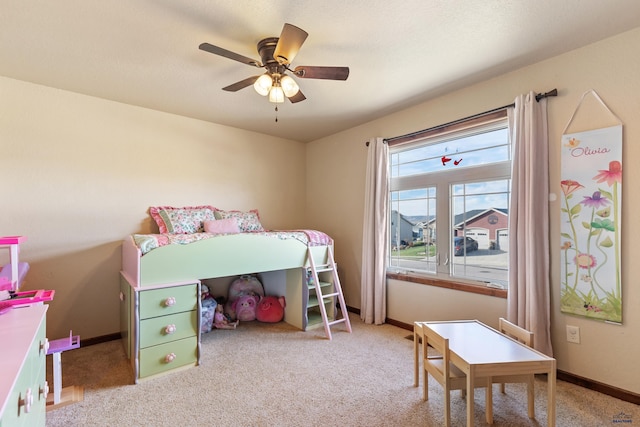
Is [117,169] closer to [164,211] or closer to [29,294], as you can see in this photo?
[164,211]

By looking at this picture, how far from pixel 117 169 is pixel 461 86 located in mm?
3399

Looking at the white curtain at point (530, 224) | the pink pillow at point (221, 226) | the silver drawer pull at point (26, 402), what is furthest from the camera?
the pink pillow at point (221, 226)

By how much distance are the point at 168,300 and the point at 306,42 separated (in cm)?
215

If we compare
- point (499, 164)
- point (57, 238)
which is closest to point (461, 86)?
point (499, 164)

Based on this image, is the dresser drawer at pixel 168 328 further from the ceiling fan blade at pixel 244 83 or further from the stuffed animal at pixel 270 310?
the ceiling fan blade at pixel 244 83

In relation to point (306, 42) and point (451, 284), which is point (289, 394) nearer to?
point (451, 284)

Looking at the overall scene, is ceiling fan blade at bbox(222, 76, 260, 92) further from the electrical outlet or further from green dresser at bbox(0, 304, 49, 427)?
the electrical outlet

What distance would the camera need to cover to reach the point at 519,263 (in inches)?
91.3

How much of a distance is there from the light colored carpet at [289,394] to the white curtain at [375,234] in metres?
0.63

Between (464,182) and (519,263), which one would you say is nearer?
(519,263)

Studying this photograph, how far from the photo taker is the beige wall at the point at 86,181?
2611 millimetres

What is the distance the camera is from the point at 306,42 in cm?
204

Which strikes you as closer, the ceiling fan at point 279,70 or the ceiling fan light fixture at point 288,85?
the ceiling fan at point 279,70

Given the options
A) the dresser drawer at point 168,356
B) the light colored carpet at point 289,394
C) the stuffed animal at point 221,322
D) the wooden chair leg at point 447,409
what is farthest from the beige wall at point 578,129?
the dresser drawer at point 168,356
